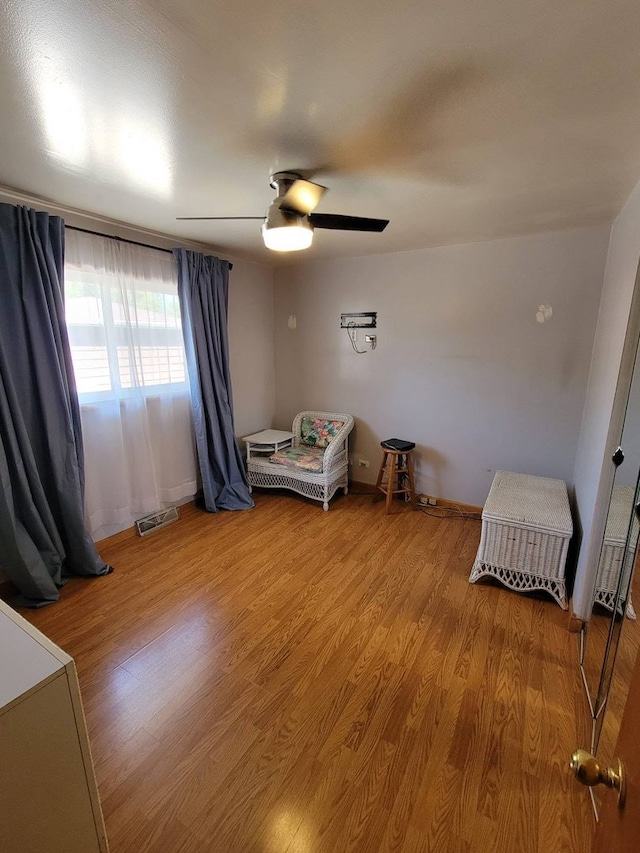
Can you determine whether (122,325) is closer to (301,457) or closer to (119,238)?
(119,238)

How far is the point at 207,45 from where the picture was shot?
39.6 inches

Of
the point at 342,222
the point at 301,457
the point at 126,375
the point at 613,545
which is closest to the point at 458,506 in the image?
the point at 301,457

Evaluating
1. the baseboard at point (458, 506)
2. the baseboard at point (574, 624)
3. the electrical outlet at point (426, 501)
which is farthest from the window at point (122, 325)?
the baseboard at point (574, 624)

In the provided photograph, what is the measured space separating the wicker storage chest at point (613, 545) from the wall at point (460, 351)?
1.44 m

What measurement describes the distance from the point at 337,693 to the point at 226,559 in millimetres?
1295

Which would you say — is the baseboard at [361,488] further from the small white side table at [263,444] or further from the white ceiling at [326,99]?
the white ceiling at [326,99]

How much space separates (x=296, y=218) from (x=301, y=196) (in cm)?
9

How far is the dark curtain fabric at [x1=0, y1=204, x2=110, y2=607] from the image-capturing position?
80.4 inches

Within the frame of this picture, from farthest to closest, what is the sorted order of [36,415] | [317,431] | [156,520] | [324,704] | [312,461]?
[317,431]
[312,461]
[156,520]
[36,415]
[324,704]

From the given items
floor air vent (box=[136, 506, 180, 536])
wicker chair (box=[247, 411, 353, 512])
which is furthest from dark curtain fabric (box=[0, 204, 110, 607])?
wicker chair (box=[247, 411, 353, 512])

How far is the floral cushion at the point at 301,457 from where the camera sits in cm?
342

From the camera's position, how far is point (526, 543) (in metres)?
2.24

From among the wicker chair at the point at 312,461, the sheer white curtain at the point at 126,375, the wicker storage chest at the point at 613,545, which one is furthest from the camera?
the wicker chair at the point at 312,461

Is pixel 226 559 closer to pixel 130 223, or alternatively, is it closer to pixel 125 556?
pixel 125 556
